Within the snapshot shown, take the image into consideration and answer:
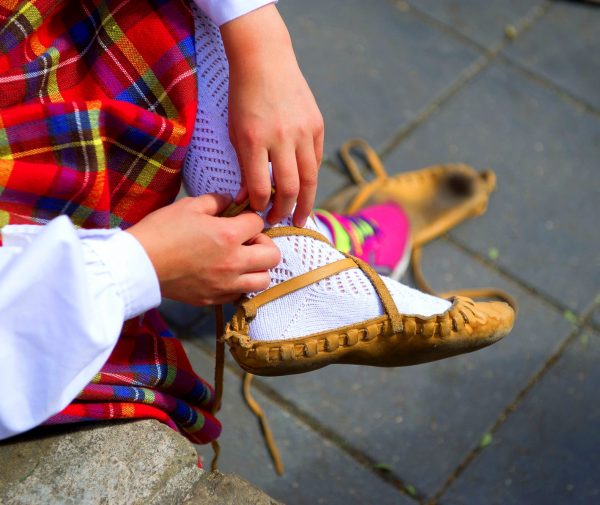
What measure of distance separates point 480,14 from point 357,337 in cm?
141

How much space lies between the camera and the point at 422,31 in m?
2.06

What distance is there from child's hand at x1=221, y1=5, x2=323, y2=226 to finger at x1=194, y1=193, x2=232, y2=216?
0.02 m

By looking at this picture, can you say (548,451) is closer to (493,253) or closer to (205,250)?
(493,253)

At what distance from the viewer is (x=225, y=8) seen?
3.20 ft

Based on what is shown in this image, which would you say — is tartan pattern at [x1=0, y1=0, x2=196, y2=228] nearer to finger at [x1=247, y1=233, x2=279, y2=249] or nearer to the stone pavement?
finger at [x1=247, y1=233, x2=279, y2=249]

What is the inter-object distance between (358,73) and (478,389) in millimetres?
889

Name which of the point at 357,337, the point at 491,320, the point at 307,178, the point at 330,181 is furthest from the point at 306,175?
the point at 330,181

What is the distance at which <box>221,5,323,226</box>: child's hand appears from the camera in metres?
0.96

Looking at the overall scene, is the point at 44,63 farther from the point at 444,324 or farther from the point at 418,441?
the point at 418,441

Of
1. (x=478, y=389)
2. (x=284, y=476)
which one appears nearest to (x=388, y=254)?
(x=478, y=389)

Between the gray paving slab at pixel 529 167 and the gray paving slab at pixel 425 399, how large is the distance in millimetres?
148

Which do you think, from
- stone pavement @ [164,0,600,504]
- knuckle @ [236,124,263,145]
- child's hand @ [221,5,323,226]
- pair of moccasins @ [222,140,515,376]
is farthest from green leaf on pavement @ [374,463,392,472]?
knuckle @ [236,124,263,145]

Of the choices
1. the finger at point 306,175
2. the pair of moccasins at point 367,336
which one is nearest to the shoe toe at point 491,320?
the pair of moccasins at point 367,336

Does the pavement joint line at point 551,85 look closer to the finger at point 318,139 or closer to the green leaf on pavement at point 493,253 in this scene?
the green leaf on pavement at point 493,253
